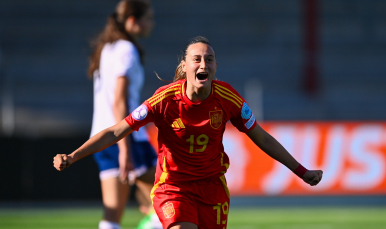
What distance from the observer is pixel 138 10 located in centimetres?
441

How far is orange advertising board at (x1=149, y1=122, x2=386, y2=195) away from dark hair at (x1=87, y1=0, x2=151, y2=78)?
5130mm

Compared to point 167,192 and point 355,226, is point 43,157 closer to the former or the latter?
point 355,226

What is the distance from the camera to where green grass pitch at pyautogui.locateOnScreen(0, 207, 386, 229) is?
7734mm

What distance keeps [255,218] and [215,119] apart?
5.48 meters

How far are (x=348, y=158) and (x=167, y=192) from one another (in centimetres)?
676

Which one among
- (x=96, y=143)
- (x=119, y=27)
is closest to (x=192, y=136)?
(x=96, y=143)

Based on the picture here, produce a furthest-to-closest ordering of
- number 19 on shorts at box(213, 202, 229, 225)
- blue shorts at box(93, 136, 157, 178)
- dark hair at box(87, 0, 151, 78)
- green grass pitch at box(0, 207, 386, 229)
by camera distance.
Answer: green grass pitch at box(0, 207, 386, 229) → dark hair at box(87, 0, 151, 78) → blue shorts at box(93, 136, 157, 178) → number 19 on shorts at box(213, 202, 229, 225)

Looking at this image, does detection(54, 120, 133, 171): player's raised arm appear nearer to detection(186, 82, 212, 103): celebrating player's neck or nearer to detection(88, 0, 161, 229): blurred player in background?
detection(186, 82, 212, 103): celebrating player's neck

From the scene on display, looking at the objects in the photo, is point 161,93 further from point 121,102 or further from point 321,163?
point 321,163

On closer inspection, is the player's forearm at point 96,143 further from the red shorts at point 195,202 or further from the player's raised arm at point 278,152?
the player's raised arm at point 278,152

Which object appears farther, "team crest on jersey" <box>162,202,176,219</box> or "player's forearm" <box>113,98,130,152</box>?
"player's forearm" <box>113,98,130,152</box>

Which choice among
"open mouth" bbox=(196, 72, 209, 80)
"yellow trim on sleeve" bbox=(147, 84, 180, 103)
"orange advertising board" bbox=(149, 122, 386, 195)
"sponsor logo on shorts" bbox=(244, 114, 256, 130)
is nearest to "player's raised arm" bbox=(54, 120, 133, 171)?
"yellow trim on sleeve" bbox=(147, 84, 180, 103)

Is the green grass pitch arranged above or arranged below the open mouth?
above

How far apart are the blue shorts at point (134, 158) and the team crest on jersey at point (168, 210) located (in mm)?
855
